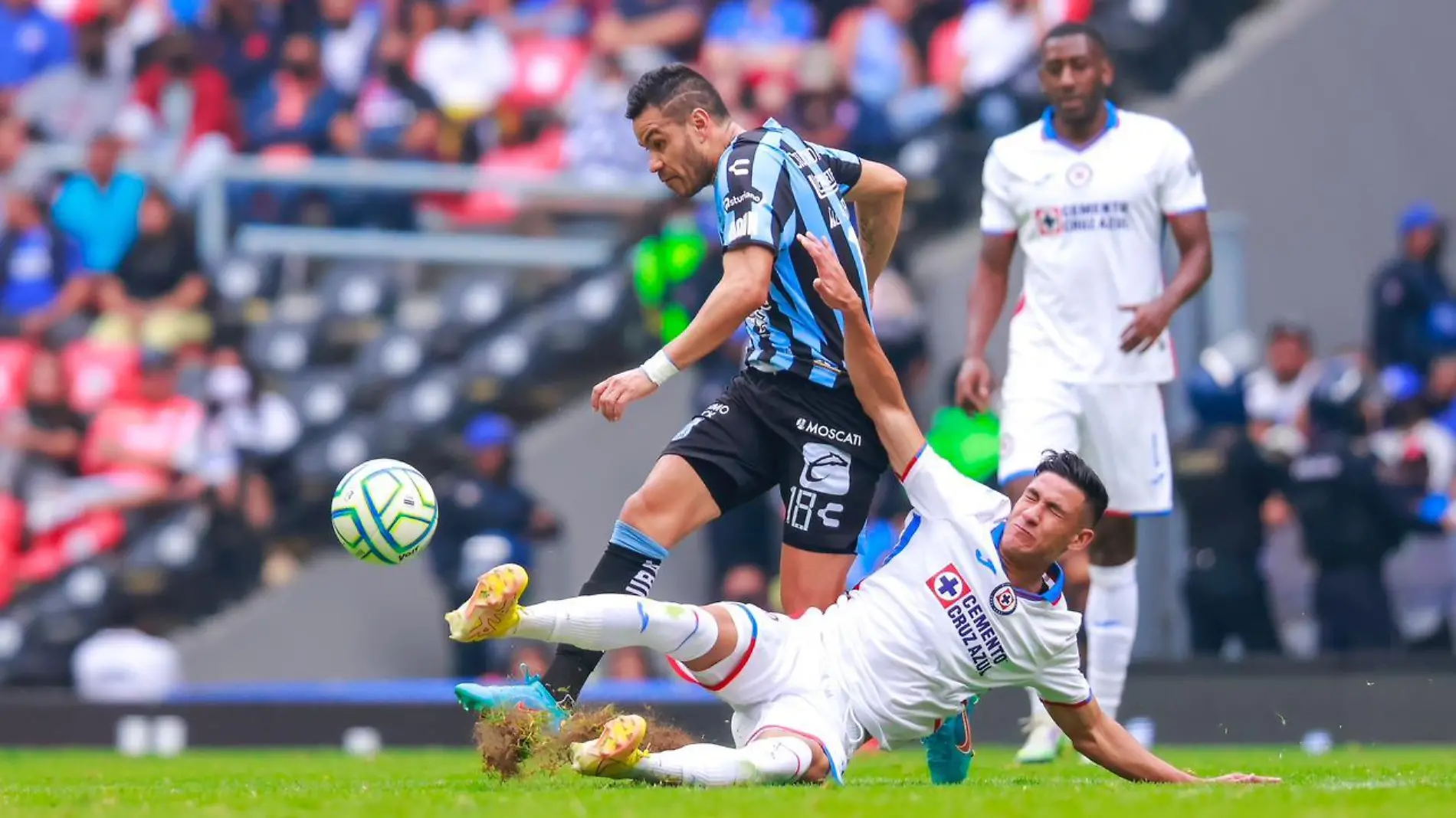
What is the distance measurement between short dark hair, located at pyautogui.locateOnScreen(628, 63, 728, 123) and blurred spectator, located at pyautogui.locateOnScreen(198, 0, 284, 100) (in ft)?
38.4

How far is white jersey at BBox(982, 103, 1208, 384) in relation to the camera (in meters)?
9.96

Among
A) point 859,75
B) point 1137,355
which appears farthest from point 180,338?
point 1137,355

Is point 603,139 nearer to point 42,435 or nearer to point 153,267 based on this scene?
point 153,267

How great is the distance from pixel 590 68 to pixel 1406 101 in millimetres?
6390

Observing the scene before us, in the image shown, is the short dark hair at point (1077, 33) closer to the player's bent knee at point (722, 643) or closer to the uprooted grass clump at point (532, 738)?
the player's bent knee at point (722, 643)

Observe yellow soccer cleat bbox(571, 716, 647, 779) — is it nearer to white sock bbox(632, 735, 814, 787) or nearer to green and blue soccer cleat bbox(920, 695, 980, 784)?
white sock bbox(632, 735, 814, 787)

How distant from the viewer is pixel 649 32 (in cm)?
1900

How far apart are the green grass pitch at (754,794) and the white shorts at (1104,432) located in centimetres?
121

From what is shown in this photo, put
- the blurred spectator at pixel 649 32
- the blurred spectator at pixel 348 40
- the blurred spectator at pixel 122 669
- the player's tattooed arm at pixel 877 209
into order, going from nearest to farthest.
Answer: the player's tattooed arm at pixel 877 209
the blurred spectator at pixel 122 669
the blurred spectator at pixel 649 32
the blurred spectator at pixel 348 40

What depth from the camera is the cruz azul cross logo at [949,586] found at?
775 centimetres

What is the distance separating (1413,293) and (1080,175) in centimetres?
564

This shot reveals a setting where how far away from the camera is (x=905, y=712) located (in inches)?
309

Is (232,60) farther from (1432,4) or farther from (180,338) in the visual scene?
(1432,4)

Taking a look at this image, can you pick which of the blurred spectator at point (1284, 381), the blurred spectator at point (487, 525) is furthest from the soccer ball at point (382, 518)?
the blurred spectator at point (1284, 381)
